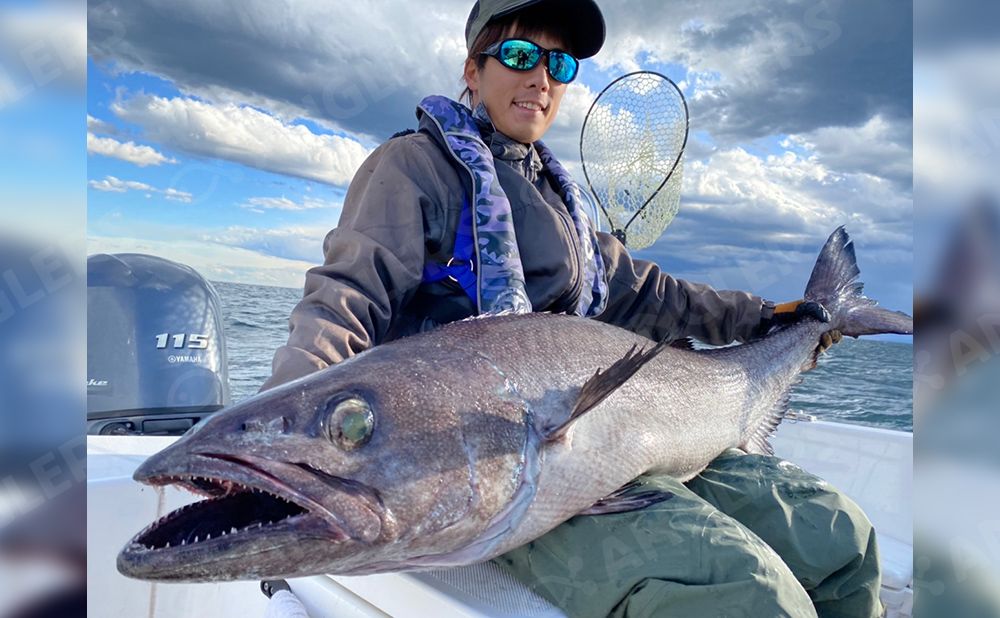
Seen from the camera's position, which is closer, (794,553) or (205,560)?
(205,560)

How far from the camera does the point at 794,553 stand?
2.29 meters

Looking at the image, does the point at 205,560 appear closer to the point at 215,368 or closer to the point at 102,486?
the point at 102,486

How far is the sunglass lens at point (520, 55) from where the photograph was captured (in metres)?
3.04

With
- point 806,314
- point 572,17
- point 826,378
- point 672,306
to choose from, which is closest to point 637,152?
point 672,306

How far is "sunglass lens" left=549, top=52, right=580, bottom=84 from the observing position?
3.17m

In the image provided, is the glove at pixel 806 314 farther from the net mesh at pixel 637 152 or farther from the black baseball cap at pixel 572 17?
the black baseball cap at pixel 572 17

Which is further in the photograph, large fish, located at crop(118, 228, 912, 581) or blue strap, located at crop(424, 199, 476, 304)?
blue strap, located at crop(424, 199, 476, 304)

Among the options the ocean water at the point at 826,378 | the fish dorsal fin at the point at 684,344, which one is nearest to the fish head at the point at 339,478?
the fish dorsal fin at the point at 684,344

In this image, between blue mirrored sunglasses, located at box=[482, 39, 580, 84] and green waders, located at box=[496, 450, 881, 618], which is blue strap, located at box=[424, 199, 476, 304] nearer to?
blue mirrored sunglasses, located at box=[482, 39, 580, 84]

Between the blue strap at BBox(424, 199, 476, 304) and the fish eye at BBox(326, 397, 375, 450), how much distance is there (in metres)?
1.08

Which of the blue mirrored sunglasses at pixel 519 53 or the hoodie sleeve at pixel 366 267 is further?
the blue mirrored sunglasses at pixel 519 53

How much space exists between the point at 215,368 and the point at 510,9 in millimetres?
2932

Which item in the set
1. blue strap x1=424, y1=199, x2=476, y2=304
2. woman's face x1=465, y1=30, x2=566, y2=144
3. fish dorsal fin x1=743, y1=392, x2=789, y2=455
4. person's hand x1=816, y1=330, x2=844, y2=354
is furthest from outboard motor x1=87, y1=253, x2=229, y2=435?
person's hand x1=816, y1=330, x2=844, y2=354

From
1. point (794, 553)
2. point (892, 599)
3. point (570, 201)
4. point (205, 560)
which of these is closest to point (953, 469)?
point (205, 560)
